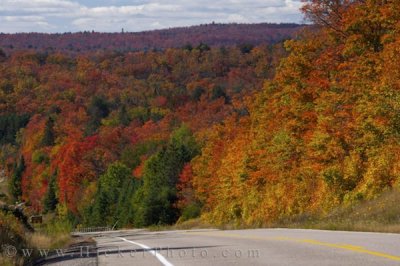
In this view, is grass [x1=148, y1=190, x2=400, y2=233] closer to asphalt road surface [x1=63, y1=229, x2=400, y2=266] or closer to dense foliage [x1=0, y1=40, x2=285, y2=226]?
asphalt road surface [x1=63, y1=229, x2=400, y2=266]

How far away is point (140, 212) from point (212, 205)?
20180 millimetres

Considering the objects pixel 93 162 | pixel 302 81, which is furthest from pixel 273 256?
pixel 93 162

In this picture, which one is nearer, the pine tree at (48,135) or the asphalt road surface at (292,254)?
the asphalt road surface at (292,254)

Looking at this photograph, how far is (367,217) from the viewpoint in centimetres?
2977

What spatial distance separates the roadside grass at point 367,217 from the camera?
2391 centimetres

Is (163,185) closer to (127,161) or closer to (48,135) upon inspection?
(127,161)

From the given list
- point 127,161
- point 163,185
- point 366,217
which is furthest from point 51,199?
point 366,217

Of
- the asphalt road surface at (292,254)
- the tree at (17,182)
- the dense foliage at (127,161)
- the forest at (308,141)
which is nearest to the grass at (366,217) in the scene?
the forest at (308,141)

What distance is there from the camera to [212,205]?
2899 inches

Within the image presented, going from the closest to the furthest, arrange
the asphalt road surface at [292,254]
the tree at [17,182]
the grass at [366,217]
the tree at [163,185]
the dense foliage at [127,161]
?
the asphalt road surface at [292,254] < the grass at [366,217] < the tree at [163,185] < the dense foliage at [127,161] < the tree at [17,182]

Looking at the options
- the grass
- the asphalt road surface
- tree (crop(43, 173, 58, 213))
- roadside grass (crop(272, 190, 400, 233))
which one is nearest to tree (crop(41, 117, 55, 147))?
tree (crop(43, 173, 58, 213))

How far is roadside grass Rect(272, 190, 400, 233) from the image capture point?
78.4 feet

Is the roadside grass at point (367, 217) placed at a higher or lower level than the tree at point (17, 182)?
higher

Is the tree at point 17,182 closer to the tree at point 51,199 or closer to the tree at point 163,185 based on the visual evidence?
the tree at point 51,199
